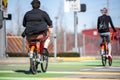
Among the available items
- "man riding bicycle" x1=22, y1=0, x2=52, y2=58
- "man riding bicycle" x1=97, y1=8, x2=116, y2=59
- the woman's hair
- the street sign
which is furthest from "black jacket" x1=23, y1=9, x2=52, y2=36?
the street sign

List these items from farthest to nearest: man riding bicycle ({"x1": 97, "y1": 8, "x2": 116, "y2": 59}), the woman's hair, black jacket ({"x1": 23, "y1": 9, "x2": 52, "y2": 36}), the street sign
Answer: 1. the street sign
2. man riding bicycle ({"x1": 97, "y1": 8, "x2": 116, "y2": 59})
3. the woman's hair
4. black jacket ({"x1": 23, "y1": 9, "x2": 52, "y2": 36})

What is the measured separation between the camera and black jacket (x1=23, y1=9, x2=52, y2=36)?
10.4 metres

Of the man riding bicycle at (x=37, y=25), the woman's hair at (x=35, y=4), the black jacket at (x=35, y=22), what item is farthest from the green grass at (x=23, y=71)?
the woman's hair at (x=35, y=4)

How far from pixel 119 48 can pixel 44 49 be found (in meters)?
22.1

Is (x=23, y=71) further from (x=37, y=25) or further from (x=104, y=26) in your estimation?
(x=104, y=26)

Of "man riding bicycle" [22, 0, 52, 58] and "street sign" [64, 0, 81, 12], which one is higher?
"street sign" [64, 0, 81, 12]

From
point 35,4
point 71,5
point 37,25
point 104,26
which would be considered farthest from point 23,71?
point 71,5

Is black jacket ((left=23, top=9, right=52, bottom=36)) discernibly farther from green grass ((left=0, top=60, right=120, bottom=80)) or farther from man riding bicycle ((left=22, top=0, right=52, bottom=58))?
green grass ((left=0, top=60, right=120, bottom=80))

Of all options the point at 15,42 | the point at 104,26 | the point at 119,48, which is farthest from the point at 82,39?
the point at 104,26

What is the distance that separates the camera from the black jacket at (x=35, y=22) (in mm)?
10359

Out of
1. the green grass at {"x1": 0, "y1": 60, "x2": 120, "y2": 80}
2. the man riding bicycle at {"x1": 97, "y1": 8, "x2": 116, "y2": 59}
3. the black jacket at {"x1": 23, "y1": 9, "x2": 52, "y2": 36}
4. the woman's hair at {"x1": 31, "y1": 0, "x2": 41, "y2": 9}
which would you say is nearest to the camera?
the green grass at {"x1": 0, "y1": 60, "x2": 120, "y2": 80}

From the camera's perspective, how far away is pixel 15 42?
96.6ft

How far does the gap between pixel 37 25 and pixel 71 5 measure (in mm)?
14812

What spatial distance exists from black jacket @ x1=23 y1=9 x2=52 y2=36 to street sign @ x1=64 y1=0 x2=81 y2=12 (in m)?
14.0
